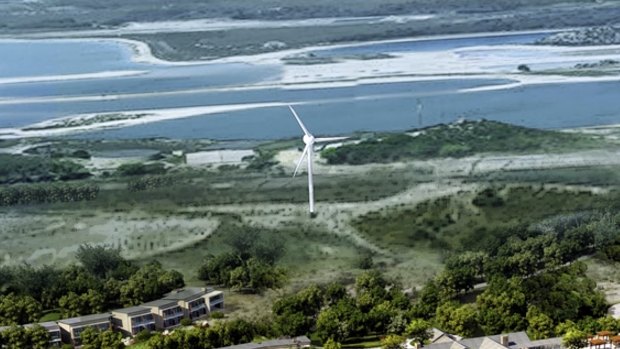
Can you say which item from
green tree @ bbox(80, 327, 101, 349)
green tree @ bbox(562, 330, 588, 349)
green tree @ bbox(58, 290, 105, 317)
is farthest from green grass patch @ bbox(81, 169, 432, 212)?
green tree @ bbox(562, 330, 588, 349)

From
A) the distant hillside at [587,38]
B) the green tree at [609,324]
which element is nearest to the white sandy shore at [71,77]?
the distant hillside at [587,38]

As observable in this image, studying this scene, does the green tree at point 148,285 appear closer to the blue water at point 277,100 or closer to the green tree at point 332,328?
the green tree at point 332,328

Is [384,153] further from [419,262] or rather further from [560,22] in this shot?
[560,22]

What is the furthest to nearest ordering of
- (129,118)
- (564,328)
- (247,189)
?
(129,118) → (247,189) → (564,328)

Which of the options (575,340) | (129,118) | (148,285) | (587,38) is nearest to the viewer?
(575,340)

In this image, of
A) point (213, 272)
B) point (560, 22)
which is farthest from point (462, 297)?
point (560, 22)

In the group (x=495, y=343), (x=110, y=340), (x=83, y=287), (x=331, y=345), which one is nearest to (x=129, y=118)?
(x=83, y=287)

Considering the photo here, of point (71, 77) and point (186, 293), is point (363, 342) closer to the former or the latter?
point (186, 293)

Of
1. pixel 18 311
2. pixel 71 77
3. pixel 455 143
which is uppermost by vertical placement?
pixel 71 77
